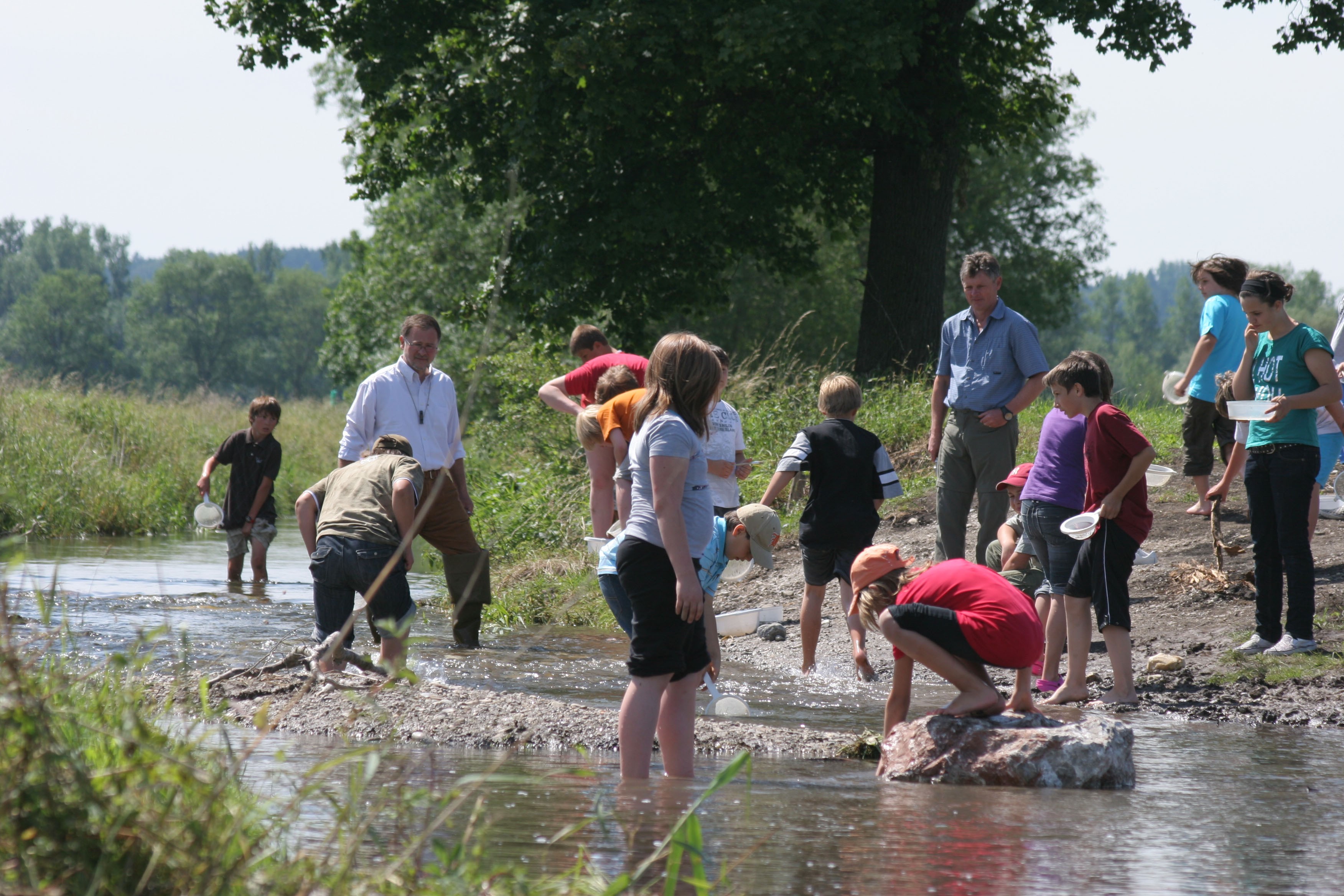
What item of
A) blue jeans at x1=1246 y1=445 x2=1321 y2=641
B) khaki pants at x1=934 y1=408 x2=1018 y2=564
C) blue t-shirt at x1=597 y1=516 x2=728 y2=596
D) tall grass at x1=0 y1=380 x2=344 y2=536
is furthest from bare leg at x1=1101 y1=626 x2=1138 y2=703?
tall grass at x1=0 y1=380 x2=344 y2=536

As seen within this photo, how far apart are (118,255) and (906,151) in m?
198

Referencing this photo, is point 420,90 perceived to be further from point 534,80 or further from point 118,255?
point 118,255

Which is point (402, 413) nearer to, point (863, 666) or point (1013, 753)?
point (863, 666)

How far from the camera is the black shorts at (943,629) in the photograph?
520cm

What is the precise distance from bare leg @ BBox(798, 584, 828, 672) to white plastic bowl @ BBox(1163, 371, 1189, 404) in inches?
159

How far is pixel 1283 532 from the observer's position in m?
7.16

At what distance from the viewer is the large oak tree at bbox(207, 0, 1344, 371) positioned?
49.6 ft

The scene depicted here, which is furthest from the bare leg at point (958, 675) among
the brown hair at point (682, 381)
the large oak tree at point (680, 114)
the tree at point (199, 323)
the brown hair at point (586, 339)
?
the tree at point (199, 323)

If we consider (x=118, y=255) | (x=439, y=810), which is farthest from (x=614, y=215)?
(x=118, y=255)

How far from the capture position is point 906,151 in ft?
54.4

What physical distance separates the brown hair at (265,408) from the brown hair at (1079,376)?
25.8 feet

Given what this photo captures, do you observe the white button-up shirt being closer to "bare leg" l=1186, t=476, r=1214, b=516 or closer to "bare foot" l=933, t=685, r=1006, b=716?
"bare foot" l=933, t=685, r=1006, b=716

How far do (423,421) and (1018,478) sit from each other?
3643 mm

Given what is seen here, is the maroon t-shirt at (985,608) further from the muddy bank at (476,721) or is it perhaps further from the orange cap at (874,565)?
the muddy bank at (476,721)
